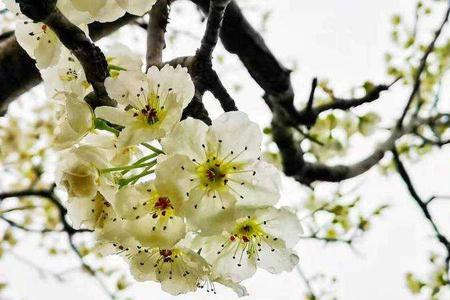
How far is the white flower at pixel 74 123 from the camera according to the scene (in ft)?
2.81

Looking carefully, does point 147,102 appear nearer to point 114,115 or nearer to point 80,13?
point 114,115

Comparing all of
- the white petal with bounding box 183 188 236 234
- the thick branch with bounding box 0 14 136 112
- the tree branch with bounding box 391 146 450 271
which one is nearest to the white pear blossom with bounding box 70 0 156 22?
the white petal with bounding box 183 188 236 234

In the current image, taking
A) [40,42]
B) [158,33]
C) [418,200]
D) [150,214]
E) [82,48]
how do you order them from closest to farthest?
[82,48] < [150,214] < [40,42] < [158,33] < [418,200]

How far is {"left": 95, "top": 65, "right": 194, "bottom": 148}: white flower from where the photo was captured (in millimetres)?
821

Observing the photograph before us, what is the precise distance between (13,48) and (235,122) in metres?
1.12

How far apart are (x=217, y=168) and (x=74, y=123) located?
0.28 m

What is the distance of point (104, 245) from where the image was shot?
3.07 feet

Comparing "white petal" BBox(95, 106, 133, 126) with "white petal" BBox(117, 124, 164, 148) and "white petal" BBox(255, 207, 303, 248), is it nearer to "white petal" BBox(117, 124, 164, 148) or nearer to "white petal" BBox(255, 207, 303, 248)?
"white petal" BBox(117, 124, 164, 148)

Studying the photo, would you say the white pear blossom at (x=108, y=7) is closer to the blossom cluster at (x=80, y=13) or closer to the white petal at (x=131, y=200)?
the blossom cluster at (x=80, y=13)

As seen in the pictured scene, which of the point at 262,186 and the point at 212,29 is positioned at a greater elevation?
the point at 212,29

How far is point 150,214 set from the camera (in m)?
0.88

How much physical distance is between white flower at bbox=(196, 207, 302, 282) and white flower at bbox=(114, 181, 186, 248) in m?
0.07

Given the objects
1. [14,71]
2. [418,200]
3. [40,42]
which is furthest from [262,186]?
[418,200]

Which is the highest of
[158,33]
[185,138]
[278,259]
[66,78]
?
[158,33]
